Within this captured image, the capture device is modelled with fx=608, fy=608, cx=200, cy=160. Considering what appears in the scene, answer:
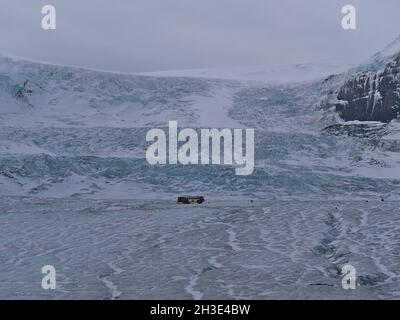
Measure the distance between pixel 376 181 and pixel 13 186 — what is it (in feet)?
77.2

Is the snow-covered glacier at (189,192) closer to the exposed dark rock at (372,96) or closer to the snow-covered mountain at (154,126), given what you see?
the snow-covered mountain at (154,126)

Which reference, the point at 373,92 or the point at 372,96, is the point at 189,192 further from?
the point at 373,92

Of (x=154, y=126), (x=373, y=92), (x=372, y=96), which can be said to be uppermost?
(x=373, y=92)

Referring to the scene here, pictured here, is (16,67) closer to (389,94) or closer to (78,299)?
(389,94)

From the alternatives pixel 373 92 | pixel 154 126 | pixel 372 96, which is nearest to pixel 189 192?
pixel 154 126

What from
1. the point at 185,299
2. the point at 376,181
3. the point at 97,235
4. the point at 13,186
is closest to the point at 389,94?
the point at 376,181

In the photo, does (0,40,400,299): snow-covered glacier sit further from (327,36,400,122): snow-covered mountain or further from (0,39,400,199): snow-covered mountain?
(327,36,400,122): snow-covered mountain

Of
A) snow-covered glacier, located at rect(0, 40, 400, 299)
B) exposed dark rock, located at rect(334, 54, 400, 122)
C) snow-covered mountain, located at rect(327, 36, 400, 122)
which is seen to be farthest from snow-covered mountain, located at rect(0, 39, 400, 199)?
exposed dark rock, located at rect(334, 54, 400, 122)

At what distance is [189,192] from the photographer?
37.8 metres

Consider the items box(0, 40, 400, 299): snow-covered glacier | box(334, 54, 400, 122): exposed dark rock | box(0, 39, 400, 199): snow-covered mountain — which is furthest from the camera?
box(334, 54, 400, 122): exposed dark rock

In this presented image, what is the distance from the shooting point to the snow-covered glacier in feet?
43.9

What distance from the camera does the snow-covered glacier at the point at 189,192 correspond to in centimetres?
1337

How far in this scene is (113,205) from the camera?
27000mm

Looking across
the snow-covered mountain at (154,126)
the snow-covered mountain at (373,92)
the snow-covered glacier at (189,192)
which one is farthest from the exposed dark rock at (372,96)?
the snow-covered mountain at (154,126)
